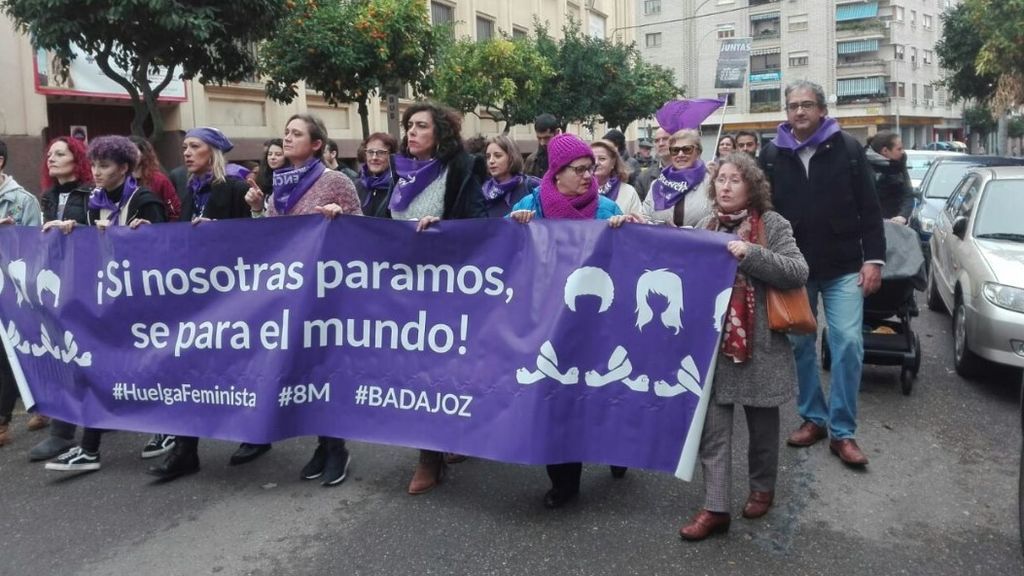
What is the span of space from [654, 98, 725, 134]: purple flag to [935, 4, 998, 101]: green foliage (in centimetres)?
2371

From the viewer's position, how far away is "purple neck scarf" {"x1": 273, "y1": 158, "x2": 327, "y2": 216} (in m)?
4.91

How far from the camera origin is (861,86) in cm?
6675

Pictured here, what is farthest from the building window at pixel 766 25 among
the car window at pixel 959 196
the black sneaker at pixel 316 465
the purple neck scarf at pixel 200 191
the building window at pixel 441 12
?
the black sneaker at pixel 316 465

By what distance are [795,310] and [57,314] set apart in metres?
4.04

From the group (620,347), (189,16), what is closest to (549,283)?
(620,347)

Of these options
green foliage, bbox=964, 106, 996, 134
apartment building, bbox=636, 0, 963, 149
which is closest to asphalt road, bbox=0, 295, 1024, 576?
green foliage, bbox=964, 106, 996, 134

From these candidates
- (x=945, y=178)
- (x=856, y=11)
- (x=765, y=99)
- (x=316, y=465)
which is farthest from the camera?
(x=765, y=99)

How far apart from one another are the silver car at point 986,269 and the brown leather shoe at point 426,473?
4.05 meters

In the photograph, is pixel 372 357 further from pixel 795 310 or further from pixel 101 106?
pixel 101 106

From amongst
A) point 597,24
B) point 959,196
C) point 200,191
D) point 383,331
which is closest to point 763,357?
point 383,331

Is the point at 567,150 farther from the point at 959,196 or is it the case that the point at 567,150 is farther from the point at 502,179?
the point at 959,196

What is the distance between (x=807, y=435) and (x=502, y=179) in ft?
8.28

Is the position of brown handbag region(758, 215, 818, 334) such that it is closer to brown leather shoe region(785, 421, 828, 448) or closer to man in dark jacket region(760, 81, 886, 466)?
man in dark jacket region(760, 81, 886, 466)

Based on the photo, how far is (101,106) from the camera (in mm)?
14547
